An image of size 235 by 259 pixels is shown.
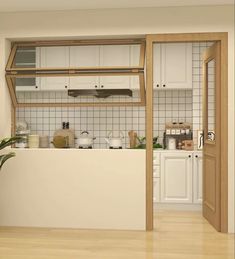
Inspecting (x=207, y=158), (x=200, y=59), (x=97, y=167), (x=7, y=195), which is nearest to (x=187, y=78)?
(x=200, y=59)

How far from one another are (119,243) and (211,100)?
2.00m

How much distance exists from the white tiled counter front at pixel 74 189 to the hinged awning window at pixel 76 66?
614mm

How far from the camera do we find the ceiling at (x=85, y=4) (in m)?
4.16

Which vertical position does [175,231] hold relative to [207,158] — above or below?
below

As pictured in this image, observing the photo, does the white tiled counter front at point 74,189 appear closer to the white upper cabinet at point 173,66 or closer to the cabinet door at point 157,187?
the cabinet door at point 157,187

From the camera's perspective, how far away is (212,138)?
15.5 ft

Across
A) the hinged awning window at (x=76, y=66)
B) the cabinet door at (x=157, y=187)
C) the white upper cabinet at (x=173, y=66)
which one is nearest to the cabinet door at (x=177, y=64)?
the white upper cabinet at (x=173, y=66)

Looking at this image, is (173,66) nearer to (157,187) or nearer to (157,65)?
(157,65)

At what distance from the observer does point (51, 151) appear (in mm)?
4527

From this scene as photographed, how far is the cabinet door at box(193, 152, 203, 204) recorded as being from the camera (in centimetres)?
559

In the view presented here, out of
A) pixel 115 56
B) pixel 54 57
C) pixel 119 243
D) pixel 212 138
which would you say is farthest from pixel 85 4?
pixel 119 243

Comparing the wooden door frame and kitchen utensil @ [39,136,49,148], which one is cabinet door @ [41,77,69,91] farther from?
the wooden door frame

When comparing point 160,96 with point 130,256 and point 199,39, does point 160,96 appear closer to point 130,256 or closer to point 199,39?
point 199,39

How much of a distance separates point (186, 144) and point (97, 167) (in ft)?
5.82
